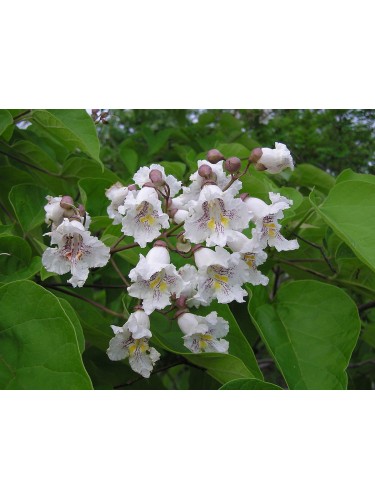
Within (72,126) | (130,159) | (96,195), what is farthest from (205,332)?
(130,159)

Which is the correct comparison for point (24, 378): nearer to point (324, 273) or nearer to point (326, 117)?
point (324, 273)

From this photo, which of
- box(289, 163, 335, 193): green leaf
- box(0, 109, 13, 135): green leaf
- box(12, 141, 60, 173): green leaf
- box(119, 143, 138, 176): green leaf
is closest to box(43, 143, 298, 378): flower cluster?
box(0, 109, 13, 135): green leaf

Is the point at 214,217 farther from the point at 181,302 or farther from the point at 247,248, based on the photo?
the point at 181,302

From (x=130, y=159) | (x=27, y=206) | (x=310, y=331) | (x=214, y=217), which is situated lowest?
(x=130, y=159)

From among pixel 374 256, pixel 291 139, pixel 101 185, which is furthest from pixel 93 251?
pixel 291 139

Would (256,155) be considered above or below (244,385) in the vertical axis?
above

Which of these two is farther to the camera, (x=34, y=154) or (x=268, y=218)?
(x=34, y=154)

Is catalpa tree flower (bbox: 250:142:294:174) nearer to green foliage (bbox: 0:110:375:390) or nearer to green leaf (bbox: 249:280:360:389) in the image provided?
green foliage (bbox: 0:110:375:390)

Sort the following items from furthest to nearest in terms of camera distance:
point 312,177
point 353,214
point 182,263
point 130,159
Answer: point 130,159, point 312,177, point 182,263, point 353,214
